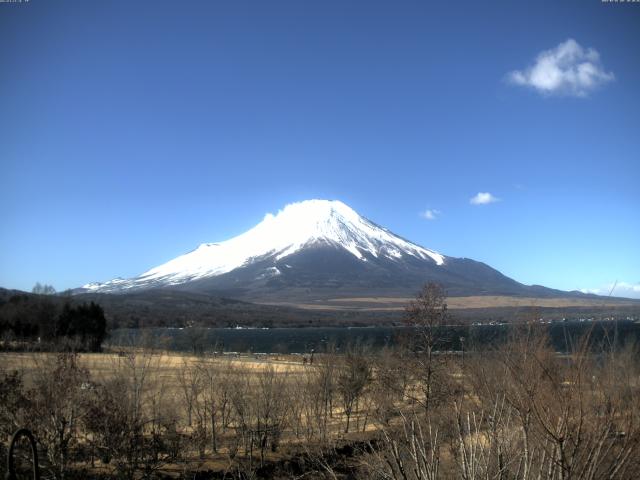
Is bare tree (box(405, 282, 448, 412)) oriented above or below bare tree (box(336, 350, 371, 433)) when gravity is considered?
above

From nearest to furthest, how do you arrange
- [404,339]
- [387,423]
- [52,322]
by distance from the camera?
1. [387,423]
2. [404,339]
3. [52,322]

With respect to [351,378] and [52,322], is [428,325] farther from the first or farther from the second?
[52,322]

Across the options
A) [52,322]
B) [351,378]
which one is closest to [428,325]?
[351,378]

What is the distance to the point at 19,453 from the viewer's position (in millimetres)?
13969

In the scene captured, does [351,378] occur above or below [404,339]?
below

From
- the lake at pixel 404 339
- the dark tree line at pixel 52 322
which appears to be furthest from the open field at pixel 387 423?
the dark tree line at pixel 52 322

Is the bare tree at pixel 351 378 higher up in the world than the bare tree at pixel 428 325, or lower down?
lower down

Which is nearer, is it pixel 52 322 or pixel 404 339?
pixel 404 339

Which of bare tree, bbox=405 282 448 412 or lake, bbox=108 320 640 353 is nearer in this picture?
lake, bbox=108 320 640 353

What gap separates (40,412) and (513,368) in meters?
12.5

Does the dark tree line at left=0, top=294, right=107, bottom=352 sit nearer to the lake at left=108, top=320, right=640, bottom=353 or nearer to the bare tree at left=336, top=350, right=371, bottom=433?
the lake at left=108, top=320, right=640, bottom=353

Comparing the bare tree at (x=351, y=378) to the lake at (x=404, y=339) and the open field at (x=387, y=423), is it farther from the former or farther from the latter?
the lake at (x=404, y=339)

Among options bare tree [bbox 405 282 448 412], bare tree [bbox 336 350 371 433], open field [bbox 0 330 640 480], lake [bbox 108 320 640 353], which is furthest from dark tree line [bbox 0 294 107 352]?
bare tree [bbox 405 282 448 412]

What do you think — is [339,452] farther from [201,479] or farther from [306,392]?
[201,479]
